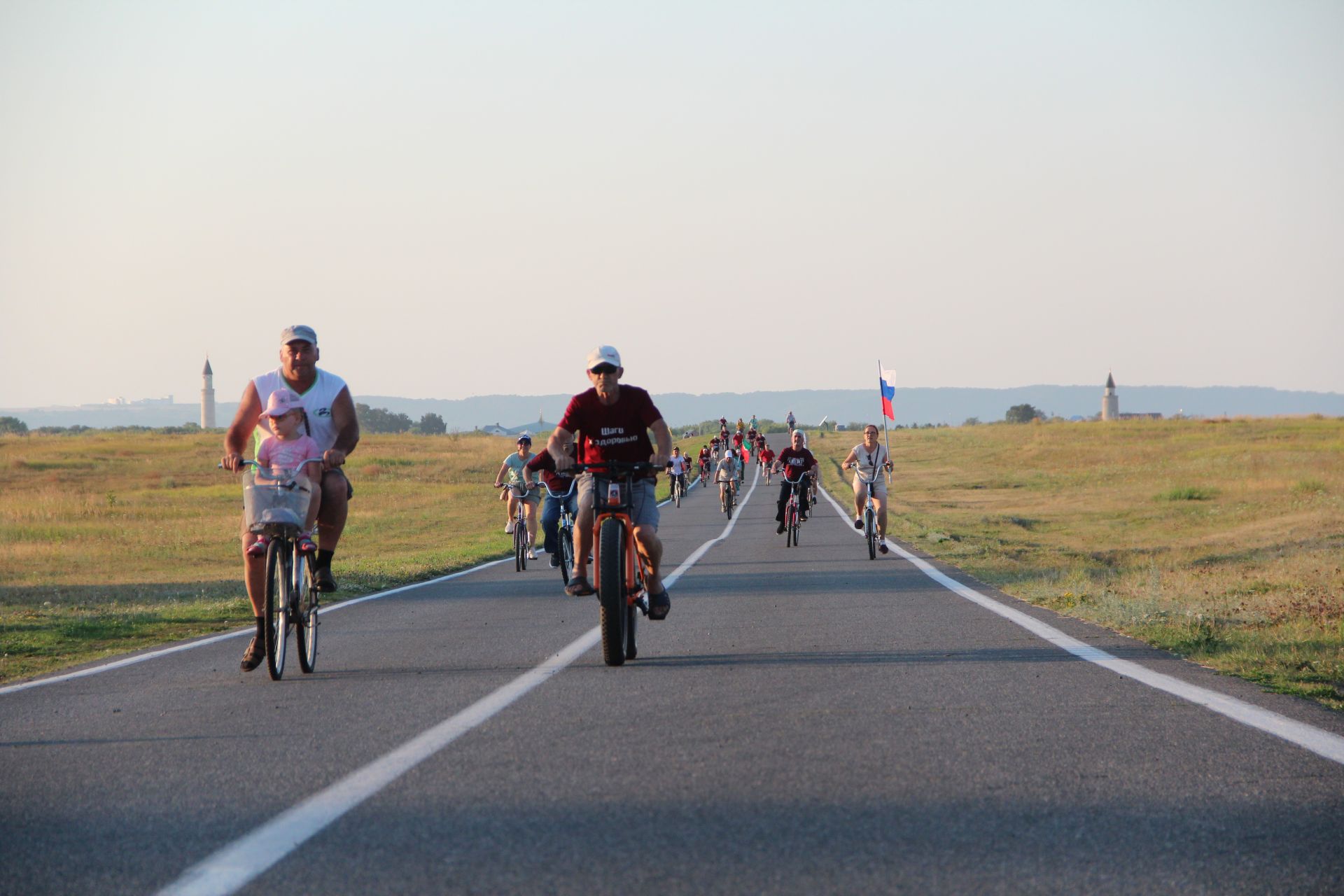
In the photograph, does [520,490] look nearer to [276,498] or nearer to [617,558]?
[617,558]

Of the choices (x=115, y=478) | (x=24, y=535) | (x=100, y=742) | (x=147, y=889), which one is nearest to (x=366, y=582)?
(x=100, y=742)

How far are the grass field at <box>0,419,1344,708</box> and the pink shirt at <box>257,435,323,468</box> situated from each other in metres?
3.31

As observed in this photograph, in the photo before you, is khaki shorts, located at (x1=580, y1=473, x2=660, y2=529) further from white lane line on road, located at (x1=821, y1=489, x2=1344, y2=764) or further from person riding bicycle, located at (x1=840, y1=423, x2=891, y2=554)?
person riding bicycle, located at (x1=840, y1=423, x2=891, y2=554)

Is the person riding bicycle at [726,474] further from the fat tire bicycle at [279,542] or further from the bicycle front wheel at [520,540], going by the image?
the fat tire bicycle at [279,542]

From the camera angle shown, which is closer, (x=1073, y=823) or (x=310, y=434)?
(x=1073, y=823)

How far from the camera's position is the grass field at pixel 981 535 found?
1171cm

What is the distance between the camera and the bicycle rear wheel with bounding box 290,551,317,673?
27.2ft

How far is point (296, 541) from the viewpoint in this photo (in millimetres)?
8320

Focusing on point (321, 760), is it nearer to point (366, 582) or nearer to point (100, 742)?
point (100, 742)

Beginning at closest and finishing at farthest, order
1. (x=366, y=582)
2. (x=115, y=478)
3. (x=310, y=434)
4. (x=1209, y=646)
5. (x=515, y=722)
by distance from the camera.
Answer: (x=515, y=722)
(x=310, y=434)
(x=1209, y=646)
(x=366, y=582)
(x=115, y=478)

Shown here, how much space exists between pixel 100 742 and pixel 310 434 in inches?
97.5

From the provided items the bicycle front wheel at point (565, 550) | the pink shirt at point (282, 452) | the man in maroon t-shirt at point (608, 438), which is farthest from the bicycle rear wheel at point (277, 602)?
the bicycle front wheel at point (565, 550)

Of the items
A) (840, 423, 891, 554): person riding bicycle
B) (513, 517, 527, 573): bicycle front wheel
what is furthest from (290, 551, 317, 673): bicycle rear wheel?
(840, 423, 891, 554): person riding bicycle

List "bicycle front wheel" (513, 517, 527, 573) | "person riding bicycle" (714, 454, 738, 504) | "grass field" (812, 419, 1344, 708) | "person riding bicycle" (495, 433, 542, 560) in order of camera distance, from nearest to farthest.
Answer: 1. "grass field" (812, 419, 1344, 708)
2. "bicycle front wheel" (513, 517, 527, 573)
3. "person riding bicycle" (495, 433, 542, 560)
4. "person riding bicycle" (714, 454, 738, 504)
